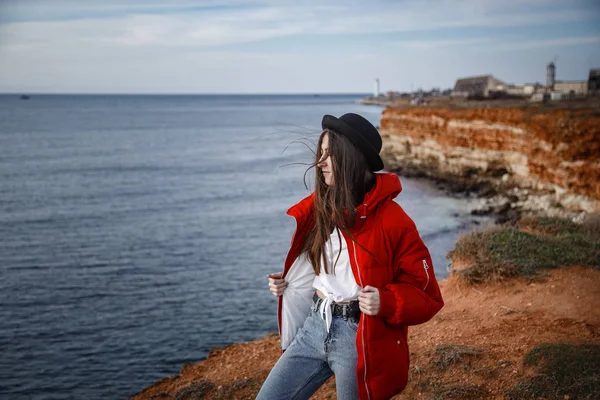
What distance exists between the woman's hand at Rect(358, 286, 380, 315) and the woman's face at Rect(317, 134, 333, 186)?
2.30 feet

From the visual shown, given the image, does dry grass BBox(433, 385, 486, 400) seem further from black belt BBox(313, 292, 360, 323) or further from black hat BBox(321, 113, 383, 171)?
black hat BBox(321, 113, 383, 171)

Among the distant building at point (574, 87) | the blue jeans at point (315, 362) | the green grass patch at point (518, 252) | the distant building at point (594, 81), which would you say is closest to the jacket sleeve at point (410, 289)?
the blue jeans at point (315, 362)

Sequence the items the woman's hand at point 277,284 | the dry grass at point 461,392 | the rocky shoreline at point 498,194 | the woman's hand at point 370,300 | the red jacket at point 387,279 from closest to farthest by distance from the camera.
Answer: the woman's hand at point 370,300 → the red jacket at point 387,279 → the woman's hand at point 277,284 → the dry grass at point 461,392 → the rocky shoreline at point 498,194

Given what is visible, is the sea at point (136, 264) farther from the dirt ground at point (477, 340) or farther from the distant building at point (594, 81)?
the distant building at point (594, 81)

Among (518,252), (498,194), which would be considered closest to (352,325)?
(518,252)

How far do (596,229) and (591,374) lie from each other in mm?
6999

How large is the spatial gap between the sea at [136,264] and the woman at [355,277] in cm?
52

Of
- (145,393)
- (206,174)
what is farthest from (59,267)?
(206,174)

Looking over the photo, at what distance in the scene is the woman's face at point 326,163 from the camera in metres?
3.25

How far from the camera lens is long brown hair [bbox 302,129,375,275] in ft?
10.4

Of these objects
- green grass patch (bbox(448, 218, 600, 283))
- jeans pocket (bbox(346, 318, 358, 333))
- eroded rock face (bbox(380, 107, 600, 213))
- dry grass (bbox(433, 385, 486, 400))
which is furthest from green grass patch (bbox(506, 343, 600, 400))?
eroded rock face (bbox(380, 107, 600, 213))

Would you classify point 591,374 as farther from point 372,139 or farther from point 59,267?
point 59,267

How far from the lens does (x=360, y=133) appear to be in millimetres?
3178

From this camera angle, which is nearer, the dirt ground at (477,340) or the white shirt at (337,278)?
the white shirt at (337,278)
